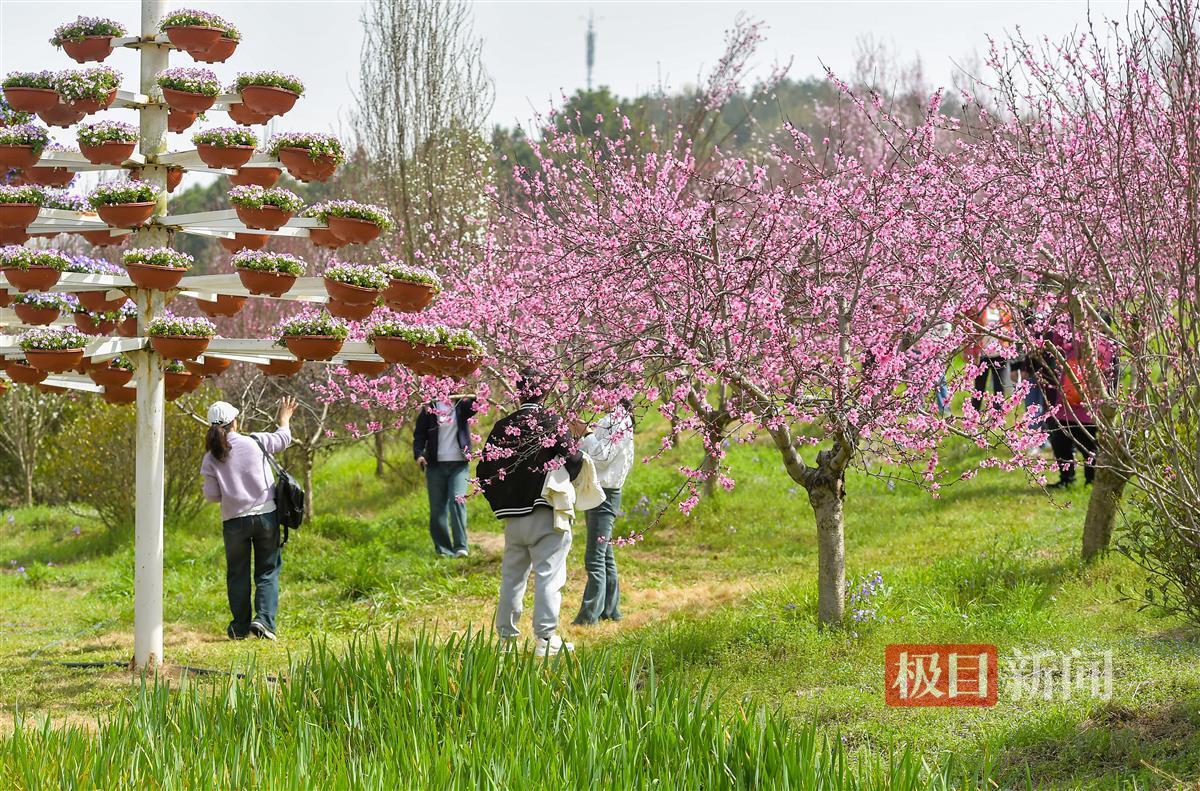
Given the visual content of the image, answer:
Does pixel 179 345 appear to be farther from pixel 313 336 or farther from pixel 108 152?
pixel 108 152

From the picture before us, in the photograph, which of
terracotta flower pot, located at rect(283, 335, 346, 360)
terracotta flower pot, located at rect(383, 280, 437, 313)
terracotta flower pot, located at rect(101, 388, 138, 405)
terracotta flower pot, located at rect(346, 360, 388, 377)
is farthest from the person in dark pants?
terracotta flower pot, located at rect(283, 335, 346, 360)

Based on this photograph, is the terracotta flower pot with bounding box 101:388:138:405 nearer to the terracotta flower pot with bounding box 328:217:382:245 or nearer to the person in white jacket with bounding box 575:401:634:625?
the terracotta flower pot with bounding box 328:217:382:245

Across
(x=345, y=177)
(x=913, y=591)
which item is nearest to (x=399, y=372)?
(x=913, y=591)

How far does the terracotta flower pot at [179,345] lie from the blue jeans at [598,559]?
2699 millimetres

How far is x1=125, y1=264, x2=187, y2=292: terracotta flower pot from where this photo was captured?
254 inches

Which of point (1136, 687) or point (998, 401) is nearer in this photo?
point (1136, 687)

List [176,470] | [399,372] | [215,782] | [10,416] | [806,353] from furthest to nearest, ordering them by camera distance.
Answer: [10,416] → [176,470] → [399,372] → [806,353] → [215,782]

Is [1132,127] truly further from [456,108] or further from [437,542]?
[456,108]

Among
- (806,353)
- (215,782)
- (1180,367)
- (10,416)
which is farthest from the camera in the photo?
(10,416)

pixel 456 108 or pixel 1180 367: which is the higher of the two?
pixel 456 108

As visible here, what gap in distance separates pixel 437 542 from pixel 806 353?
5.50m

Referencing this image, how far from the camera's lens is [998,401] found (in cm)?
663

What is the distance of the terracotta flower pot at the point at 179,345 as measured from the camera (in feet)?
21.2

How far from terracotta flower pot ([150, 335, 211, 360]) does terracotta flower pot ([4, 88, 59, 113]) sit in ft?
4.58
